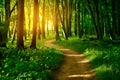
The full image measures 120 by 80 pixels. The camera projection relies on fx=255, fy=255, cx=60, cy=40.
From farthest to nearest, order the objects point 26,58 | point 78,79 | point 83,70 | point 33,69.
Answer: point 26,58, point 83,70, point 33,69, point 78,79

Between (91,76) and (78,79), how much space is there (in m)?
1.07

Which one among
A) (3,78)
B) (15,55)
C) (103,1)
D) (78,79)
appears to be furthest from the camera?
(103,1)

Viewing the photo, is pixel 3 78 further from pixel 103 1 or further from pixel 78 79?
pixel 103 1

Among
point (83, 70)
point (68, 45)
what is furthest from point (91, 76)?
point (68, 45)

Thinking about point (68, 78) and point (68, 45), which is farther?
point (68, 45)

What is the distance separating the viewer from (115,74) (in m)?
12.8

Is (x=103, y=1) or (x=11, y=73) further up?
(x=103, y=1)

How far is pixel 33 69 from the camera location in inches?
583

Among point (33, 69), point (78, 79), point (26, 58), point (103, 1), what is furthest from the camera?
point (103, 1)

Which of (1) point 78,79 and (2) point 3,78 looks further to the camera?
(1) point 78,79

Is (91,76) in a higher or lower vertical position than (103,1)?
lower

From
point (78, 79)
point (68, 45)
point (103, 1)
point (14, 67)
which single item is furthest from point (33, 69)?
point (103, 1)

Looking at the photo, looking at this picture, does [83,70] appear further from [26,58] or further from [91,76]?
[26,58]

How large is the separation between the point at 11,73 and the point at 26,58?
4419 millimetres
